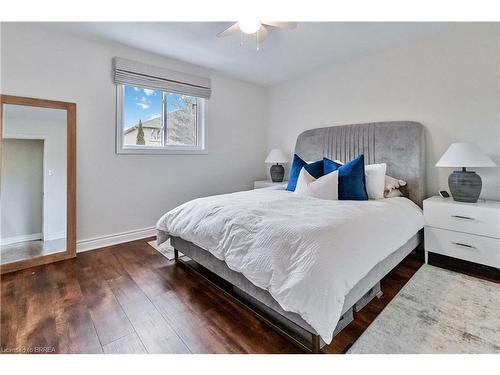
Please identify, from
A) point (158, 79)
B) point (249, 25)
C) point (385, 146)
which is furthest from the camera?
point (158, 79)

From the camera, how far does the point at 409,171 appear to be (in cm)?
268

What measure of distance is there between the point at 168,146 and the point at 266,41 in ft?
6.12

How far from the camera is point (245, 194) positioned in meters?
2.50

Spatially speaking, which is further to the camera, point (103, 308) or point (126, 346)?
point (103, 308)

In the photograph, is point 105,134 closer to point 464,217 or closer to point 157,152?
point 157,152

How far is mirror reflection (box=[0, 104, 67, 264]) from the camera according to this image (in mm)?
2205

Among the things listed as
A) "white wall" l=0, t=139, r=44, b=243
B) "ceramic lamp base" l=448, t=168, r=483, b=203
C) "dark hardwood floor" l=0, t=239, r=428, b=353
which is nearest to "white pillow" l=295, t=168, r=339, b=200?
"dark hardwood floor" l=0, t=239, r=428, b=353

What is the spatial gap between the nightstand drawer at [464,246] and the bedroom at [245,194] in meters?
0.01

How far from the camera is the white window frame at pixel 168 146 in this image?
2.89 meters

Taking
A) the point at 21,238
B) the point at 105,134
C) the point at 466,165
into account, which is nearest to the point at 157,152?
the point at 105,134
